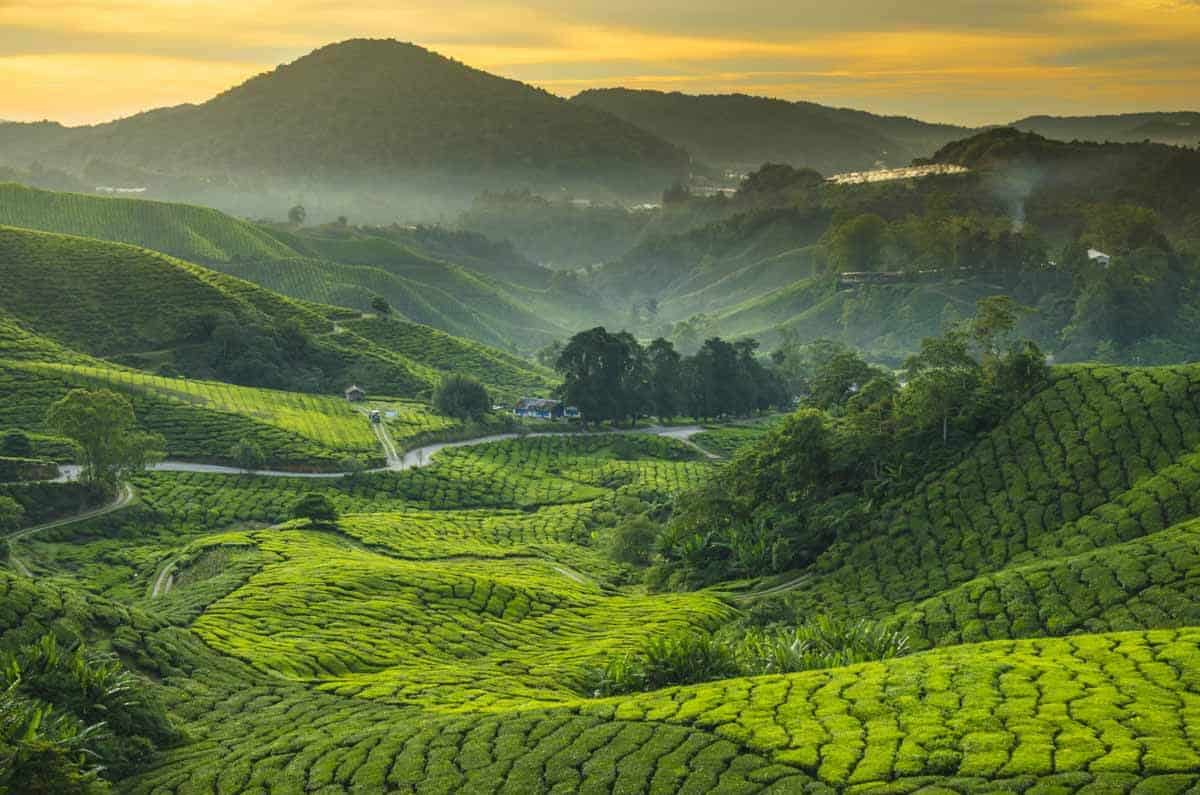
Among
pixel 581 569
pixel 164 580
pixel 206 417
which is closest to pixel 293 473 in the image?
pixel 206 417

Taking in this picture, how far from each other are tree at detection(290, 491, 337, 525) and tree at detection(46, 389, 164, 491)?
44.4ft

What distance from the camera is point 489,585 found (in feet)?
181

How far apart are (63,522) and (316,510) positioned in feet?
54.9

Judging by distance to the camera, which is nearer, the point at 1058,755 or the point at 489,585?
the point at 1058,755

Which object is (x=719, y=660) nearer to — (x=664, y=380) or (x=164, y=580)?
(x=164, y=580)

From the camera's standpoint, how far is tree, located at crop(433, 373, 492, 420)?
379ft

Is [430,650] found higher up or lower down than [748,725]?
lower down

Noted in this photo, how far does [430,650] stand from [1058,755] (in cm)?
2738

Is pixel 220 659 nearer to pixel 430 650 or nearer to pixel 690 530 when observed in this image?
pixel 430 650

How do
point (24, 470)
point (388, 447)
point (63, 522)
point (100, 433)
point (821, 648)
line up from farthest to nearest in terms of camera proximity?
point (388, 447) < point (24, 470) < point (100, 433) < point (63, 522) < point (821, 648)

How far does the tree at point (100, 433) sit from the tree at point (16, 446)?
425cm

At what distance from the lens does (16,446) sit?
79375 mm

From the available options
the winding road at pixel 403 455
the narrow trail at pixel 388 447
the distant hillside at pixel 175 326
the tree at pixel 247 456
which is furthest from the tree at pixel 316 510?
the distant hillside at pixel 175 326

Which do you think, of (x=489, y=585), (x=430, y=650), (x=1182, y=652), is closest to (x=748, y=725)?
(x=1182, y=652)
